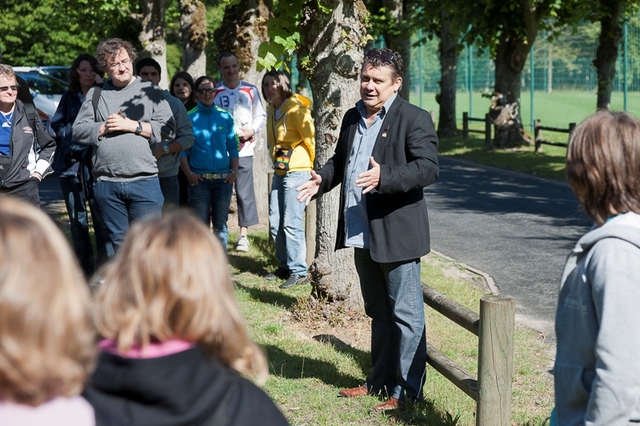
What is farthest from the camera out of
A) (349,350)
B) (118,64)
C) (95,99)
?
(95,99)

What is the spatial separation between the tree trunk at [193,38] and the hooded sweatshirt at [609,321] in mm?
12298

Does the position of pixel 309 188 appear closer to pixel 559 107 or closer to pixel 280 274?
pixel 280 274

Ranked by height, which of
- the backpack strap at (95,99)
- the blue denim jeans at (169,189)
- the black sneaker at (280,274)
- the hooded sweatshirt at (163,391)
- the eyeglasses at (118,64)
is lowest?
the black sneaker at (280,274)

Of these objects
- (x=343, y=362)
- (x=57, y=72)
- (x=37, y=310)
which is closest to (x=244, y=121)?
(x=343, y=362)

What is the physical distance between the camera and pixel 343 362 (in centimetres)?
591

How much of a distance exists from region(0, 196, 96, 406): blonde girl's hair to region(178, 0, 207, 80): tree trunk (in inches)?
501

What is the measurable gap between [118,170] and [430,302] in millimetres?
2589

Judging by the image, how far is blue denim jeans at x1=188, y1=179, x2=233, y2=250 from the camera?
329 inches

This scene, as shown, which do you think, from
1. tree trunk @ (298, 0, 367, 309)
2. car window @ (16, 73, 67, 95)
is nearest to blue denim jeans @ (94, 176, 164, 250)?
tree trunk @ (298, 0, 367, 309)

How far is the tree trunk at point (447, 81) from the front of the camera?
87.1ft

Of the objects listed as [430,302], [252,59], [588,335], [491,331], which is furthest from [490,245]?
[588,335]

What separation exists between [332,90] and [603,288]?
4.69 metres

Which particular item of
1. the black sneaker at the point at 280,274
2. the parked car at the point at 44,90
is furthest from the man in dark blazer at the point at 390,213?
the parked car at the point at 44,90

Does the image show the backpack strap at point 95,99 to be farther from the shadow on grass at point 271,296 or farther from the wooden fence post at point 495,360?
the wooden fence post at point 495,360
